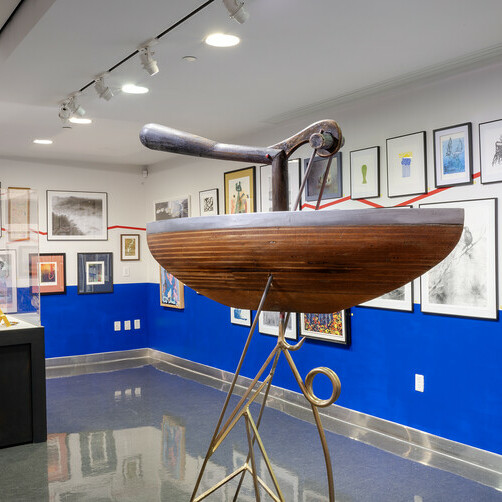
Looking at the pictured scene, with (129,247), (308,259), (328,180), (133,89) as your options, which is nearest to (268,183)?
(328,180)

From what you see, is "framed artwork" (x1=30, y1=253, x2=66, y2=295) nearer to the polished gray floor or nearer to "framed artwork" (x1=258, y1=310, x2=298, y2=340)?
the polished gray floor

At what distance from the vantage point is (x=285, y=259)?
73cm

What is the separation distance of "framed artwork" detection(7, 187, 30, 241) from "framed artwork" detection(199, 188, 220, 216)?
6.18 ft

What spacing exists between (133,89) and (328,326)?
2.32 meters

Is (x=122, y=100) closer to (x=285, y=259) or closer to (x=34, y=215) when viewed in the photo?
A: (x=34, y=215)

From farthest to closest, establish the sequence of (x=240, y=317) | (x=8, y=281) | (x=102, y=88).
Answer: (x=240, y=317)
(x=8, y=281)
(x=102, y=88)

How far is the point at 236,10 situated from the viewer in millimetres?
2396

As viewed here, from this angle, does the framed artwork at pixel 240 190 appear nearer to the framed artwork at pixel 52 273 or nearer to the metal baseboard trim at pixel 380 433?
the metal baseboard trim at pixel 380 433

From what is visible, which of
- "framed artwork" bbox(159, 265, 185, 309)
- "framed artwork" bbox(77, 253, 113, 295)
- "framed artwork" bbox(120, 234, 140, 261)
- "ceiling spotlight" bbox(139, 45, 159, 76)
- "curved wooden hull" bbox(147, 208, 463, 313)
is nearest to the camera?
"curved wooden hull" bbox(147, 208, 463, 313)

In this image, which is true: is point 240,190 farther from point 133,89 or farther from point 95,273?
point 95,273

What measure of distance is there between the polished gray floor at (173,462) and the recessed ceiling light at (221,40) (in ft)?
7.93

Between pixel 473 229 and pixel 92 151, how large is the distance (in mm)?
4303

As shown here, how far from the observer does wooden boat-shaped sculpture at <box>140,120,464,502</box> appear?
688 mm

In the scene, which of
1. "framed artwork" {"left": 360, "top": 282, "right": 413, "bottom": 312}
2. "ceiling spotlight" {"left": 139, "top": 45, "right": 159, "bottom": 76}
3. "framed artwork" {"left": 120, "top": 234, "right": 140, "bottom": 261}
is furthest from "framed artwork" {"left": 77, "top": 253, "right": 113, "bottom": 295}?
"ceiling spotlight" {"left": 139, "top": 45, "right": 159, "bottom": 76}
